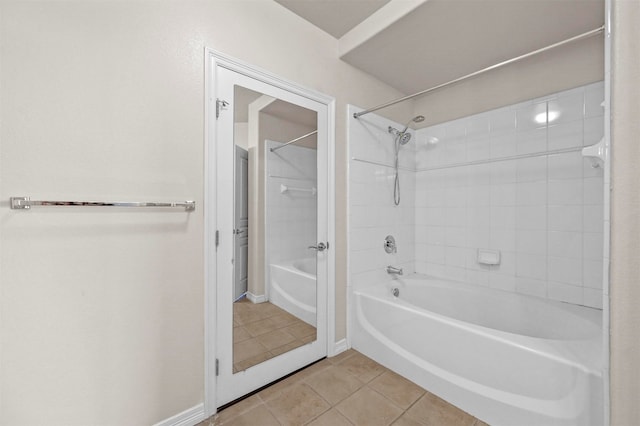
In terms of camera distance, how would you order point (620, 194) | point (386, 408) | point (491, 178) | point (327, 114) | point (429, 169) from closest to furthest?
point (620, 194)
point (386, 408)
point (327, 114)
point (491, 178)
point (429, 169)

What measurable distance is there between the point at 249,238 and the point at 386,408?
51.8 inches

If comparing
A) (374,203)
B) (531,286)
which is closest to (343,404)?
(374,203)

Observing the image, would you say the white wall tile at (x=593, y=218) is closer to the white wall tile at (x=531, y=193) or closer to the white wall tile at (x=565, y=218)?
the white wall tile at (x=565, y=218)

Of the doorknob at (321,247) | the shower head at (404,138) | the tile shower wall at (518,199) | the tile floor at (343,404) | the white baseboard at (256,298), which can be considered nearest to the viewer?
the tile floor at (343,404)

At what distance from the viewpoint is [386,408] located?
1.51m

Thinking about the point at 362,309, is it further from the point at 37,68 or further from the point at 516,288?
the point at 37,68

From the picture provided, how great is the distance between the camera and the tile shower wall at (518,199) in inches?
73.3

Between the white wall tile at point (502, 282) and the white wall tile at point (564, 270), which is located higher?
the white wall tile at point (564, 270)

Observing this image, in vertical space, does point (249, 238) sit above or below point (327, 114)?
below

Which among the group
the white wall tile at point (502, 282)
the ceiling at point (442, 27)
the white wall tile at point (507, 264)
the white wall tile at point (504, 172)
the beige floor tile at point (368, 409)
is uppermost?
the ceiling at point (442, 27)

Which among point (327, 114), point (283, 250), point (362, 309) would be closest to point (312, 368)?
point (362, 309)

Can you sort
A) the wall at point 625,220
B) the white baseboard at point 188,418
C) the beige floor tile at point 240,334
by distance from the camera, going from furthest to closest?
the beige floor tile at point 240,334 → the white baseboard at point 188,418 → the wall at point 625,220

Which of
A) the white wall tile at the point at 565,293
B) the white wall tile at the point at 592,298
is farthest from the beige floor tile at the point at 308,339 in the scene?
the white wall tile at the point at 592,298

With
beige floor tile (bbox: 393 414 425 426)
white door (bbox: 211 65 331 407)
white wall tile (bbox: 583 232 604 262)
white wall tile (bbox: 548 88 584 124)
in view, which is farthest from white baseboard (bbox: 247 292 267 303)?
white wall tile (bbox: 548 88 584 124)
